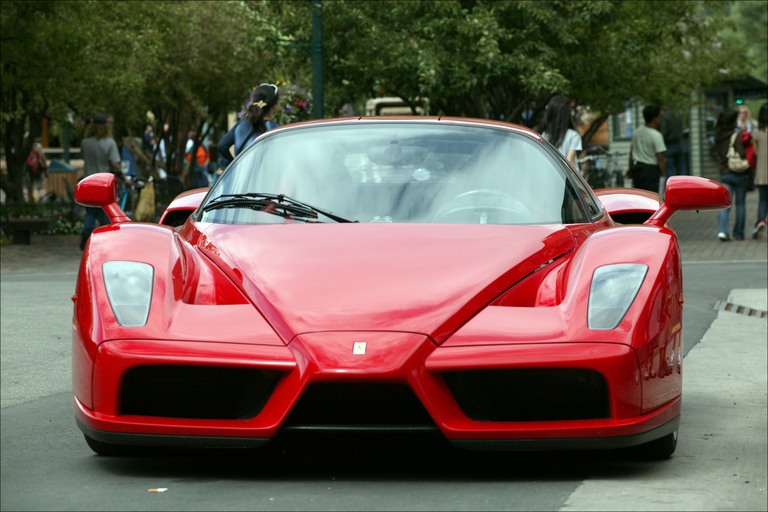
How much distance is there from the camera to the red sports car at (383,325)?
179 inches

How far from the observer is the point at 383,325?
15.0 feet

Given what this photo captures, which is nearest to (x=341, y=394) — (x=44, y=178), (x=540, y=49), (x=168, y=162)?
(x=540, y=49)

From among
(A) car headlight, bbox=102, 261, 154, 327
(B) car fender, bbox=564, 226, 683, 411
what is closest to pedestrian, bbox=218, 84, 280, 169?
(A) car headlight, bbox=102, 261, 154, 327

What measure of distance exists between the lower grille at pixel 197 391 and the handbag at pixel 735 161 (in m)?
17.3

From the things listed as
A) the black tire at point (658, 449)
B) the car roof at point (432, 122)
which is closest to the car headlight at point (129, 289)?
the car roof at point (432, 122)

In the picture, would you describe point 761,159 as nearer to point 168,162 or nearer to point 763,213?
point 763,213

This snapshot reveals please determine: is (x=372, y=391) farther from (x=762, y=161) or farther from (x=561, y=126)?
(x=762, y=161)

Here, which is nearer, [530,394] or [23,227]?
[530,394]

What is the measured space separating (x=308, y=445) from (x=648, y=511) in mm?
1479

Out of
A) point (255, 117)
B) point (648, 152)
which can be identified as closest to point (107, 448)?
point (255, 117)

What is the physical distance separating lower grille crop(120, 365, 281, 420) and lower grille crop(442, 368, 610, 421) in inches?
23.9

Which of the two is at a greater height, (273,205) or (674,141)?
(273,205)

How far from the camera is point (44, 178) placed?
133 feet

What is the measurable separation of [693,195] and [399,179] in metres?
1.18
